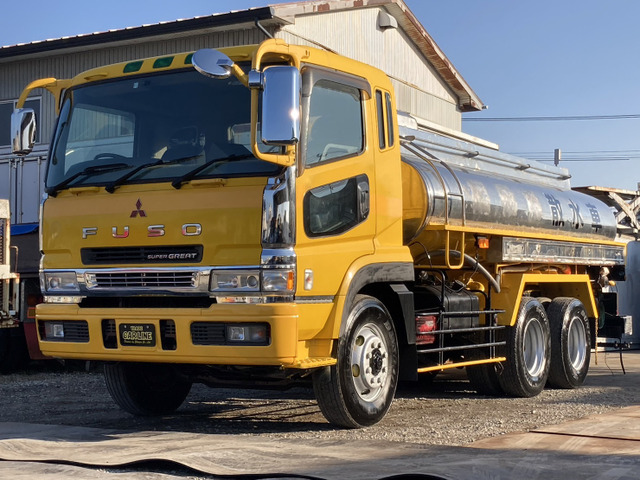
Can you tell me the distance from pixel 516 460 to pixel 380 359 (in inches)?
82.7

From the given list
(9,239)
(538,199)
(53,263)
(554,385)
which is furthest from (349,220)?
(9,239)

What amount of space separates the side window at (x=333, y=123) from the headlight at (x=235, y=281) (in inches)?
38.1

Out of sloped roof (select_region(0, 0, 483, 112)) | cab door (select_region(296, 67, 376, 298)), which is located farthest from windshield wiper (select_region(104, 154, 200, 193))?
sloped roof (select_region(0, 0, 483, 112))

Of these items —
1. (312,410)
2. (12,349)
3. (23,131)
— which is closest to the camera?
(23,131)

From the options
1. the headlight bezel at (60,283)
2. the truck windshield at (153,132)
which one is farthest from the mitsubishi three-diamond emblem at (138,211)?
the headlight bezel at (60,283)

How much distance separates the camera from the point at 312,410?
31.8 feet

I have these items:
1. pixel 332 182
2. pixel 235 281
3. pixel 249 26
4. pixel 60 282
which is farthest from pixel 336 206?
pixel 249 26

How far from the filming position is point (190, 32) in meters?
19.2

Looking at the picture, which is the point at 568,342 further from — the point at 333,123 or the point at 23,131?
the point at 23,131

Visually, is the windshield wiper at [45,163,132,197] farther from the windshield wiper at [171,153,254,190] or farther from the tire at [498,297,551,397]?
Answer: the tire at [498,297,551,397]

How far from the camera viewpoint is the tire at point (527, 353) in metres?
10.6

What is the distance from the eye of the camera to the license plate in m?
7.58

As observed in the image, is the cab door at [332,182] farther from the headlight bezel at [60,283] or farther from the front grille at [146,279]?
the headlight bezel at [60,283]

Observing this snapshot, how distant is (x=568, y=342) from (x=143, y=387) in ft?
16.7
